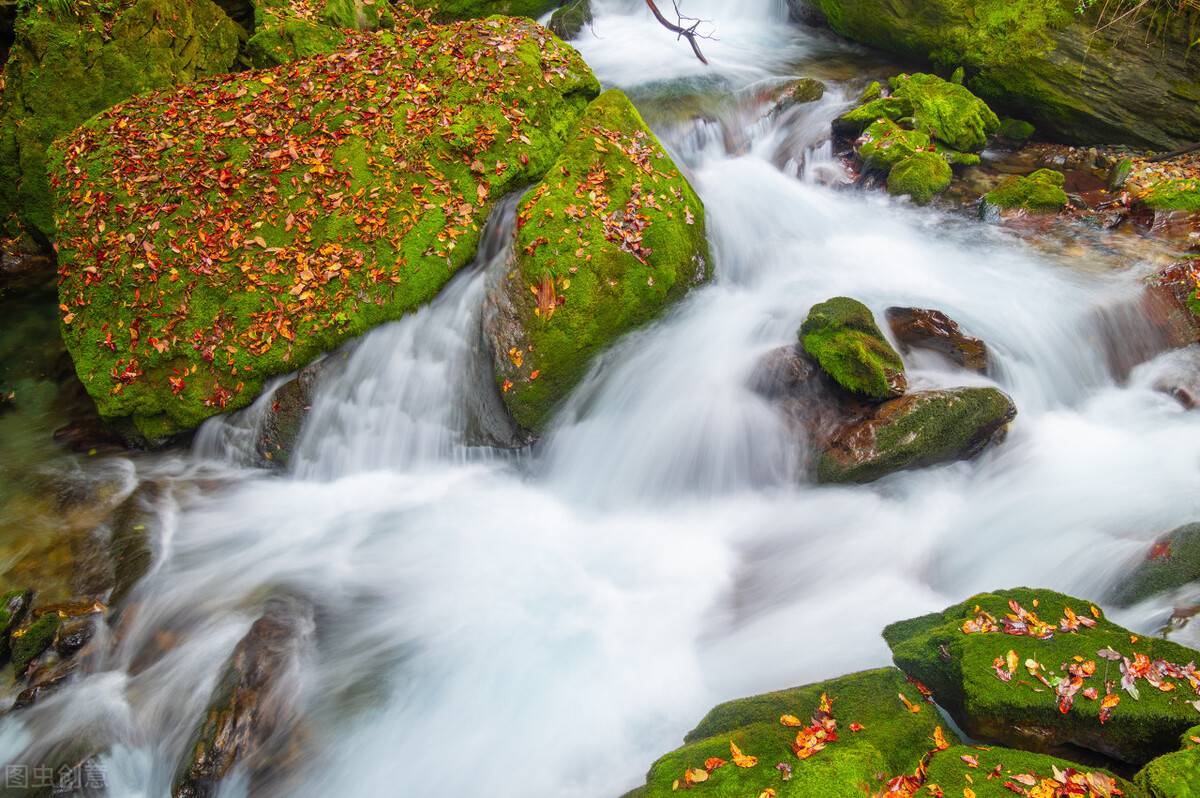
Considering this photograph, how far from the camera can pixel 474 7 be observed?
1387 centimetres

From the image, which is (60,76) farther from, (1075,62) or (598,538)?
(1075,62)

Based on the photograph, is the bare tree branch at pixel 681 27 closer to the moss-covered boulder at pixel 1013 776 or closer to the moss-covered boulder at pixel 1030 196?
the moss-covered boulder at pixel 1030 196

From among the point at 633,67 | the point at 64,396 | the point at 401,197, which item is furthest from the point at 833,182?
the point at 64,396

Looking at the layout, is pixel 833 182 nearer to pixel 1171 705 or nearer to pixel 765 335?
pixel 765 335

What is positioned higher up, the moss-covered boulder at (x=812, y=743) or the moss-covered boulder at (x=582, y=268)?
the moss-covered boulder at (x=582, y=268)

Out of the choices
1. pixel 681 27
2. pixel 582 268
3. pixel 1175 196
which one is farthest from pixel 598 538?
pixel 681 27

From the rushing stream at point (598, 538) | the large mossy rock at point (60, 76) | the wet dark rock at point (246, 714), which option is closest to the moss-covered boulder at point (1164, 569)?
the rushing stream at point (598, 538)

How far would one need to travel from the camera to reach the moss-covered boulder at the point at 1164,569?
4641 mm

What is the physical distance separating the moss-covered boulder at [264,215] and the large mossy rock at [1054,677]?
19.8 feet

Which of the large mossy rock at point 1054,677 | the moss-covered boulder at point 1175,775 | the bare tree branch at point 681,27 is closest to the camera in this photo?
the moss-covered boulder at point 1175,775

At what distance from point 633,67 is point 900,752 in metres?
12.7

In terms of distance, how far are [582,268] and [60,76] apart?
327 inches

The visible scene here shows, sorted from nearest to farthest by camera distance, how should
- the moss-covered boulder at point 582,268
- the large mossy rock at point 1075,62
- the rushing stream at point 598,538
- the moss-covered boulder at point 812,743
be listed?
the moss-covered boulder at point 812,743 → the rushing stream at point 598,538 → the moss-covered boulder at point 582,268 → the large mossy rock at point 1075,62

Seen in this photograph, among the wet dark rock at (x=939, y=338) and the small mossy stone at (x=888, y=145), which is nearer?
the wet dark rock at (x=939, y=338)
